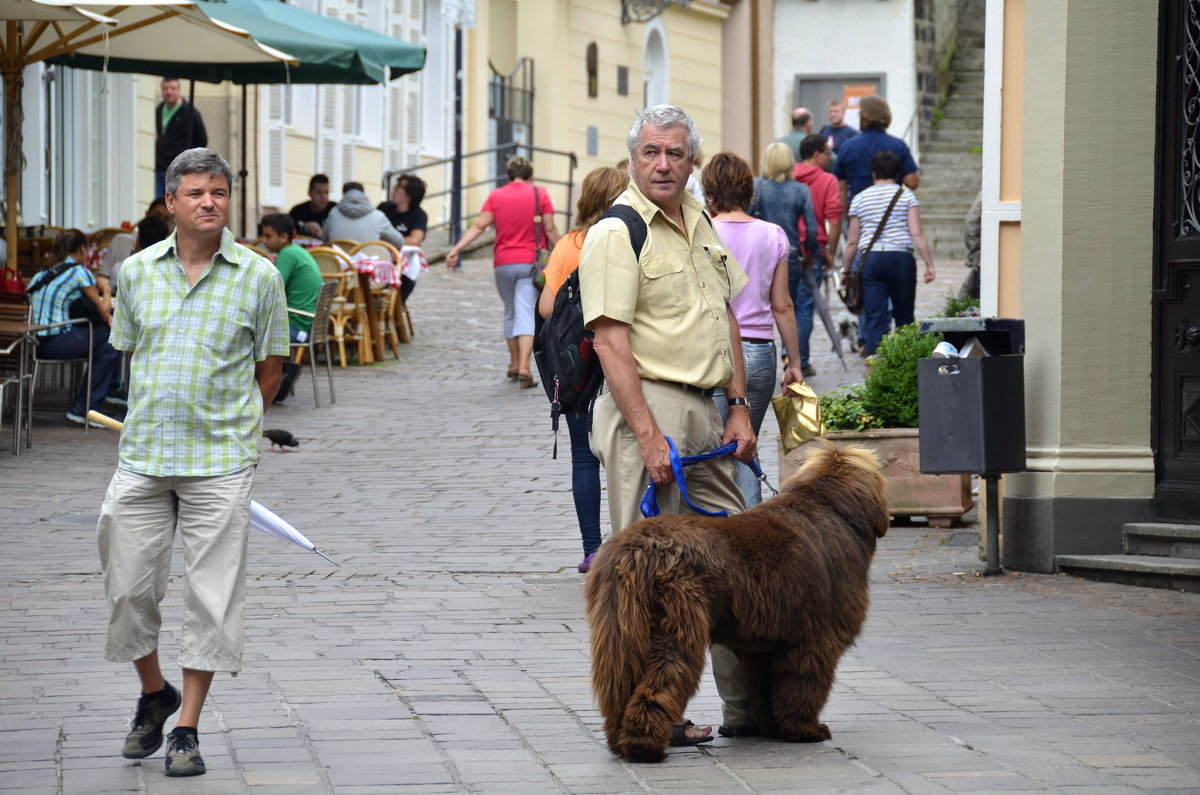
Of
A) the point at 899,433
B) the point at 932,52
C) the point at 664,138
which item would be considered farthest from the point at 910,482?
the point at 932,52

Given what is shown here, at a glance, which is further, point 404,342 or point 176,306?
point 404,342

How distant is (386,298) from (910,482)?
8.50 meters

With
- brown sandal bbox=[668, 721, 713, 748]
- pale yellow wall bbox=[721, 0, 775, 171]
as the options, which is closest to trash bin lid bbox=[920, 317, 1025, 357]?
brown sandal bbox=[668, 721, 713, 748]

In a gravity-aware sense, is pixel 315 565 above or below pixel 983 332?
below

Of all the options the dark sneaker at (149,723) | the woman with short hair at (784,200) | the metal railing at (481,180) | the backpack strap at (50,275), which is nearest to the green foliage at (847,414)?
the woman with short hair at (784,200)

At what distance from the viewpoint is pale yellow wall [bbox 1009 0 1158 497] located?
8.14 meters

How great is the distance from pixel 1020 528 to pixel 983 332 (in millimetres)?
917

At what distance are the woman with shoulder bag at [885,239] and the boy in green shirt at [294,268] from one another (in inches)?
165

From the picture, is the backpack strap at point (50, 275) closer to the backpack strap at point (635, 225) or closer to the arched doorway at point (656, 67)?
the backpack strap at point (635, 225)

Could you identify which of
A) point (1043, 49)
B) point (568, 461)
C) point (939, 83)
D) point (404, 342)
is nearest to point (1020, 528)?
point (1043, 49)

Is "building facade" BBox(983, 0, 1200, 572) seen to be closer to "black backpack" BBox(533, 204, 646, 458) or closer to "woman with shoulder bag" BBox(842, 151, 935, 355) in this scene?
"black backpack" BBox(533, 204, 646, 458)

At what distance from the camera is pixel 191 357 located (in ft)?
16.6

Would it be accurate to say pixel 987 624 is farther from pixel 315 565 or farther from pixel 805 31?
pixel 805 31

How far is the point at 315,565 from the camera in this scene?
8781mm
